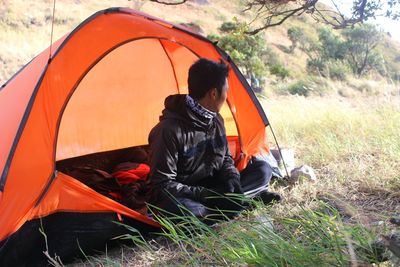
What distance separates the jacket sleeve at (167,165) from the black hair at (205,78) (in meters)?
0.30

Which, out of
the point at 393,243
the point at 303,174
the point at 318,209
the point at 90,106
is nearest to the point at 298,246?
the point at 393,243

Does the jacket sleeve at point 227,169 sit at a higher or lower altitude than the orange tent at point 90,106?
lower

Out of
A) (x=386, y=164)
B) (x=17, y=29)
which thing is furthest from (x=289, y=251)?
(x=17, y=29)

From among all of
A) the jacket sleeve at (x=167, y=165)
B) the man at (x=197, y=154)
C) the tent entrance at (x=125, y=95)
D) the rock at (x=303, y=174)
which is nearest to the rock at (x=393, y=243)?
the man at (x=197, y=154)

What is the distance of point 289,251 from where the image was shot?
63.9 inches

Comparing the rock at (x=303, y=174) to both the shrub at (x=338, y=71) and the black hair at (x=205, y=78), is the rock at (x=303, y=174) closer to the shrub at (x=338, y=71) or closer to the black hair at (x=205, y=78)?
the black hair at (x=205, y=78)

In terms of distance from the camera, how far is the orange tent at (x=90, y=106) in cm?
254

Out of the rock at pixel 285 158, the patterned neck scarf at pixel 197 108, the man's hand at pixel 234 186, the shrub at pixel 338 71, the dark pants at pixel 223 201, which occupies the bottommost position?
the shrub at pixel 338 71

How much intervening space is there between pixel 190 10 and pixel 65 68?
37.2m

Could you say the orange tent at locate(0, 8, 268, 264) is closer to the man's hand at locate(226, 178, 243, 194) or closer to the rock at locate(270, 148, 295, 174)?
the rock at locate(270, 148, 295, 174)

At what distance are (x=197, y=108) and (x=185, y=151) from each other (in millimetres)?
283

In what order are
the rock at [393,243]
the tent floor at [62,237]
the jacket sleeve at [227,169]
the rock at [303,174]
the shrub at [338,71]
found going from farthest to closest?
the shrub at [338,71] < the rock at [303,174] < the jacket sleeve at [227,169] < the tent floor at [62,237] < the rock at [393,243]

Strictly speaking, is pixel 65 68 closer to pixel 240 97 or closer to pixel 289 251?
pixel 240 97

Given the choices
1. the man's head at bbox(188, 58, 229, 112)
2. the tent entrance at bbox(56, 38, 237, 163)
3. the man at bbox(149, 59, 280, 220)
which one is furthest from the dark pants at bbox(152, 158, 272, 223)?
the tent entrance at bbox(56, 38, 237, 163)
